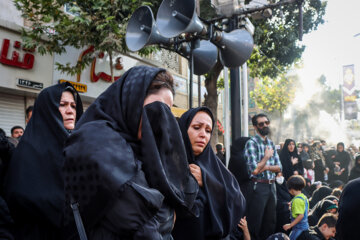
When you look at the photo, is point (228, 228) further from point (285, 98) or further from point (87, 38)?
point (285, 98)

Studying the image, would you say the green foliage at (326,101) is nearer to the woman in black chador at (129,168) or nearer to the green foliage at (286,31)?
the green foliage at (286,31)

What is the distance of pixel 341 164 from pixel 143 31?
791cm

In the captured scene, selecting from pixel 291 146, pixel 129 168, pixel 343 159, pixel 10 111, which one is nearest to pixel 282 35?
pixel 343 159

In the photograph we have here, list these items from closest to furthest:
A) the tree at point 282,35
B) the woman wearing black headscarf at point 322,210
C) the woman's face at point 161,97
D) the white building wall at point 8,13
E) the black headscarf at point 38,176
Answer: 1. the woman's face at point 161,97
2. the black headscarf at point 38,176
3. the woman wearing black headscarf at point 322,210
4. the white building wall at point 8,13
5. the tree at point 282,35

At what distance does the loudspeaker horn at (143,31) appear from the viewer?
4.77 metres

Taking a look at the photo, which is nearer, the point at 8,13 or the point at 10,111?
the point at 8,13

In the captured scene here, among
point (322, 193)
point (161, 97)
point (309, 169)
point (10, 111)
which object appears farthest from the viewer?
point (309, 169)

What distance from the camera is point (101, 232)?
3.58 ft

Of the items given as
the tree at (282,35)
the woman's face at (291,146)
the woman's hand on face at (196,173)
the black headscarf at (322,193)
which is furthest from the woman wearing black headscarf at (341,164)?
the woman's hand on face at (196,173)

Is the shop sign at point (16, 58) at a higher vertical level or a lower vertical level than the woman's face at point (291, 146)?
higher

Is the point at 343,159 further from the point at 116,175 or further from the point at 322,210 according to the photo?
the point at 116,175

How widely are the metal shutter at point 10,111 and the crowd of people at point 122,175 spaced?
725 cm

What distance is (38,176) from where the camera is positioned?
1.79m

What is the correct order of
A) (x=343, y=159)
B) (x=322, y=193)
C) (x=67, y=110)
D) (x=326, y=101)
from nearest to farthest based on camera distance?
(x=67, y=110)
(x=322, y=193)
(x=343, y=159)
(x=326, y=101)
